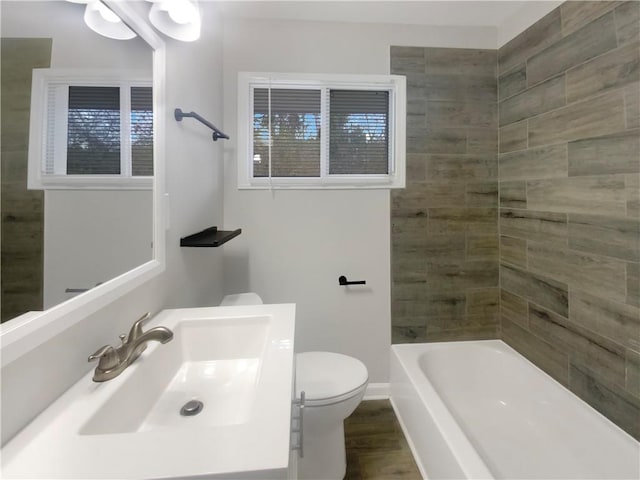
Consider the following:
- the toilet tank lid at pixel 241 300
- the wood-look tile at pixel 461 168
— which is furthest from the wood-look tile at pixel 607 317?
the toilet tank lid at pixel 241 300

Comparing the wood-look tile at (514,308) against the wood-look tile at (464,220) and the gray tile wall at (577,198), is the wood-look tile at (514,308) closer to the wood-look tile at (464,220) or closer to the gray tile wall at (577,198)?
the gray tile wall at (577,198)

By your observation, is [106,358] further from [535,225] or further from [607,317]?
[535,225]

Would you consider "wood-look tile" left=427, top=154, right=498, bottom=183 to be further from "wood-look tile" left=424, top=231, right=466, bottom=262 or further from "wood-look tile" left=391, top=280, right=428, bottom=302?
"wood-look tile" left=391, top=280, right=428, bottom=302

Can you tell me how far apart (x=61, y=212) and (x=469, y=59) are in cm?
256

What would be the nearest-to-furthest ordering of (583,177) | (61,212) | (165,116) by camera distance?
1. (61,212)
2. (165,116)
3. (583,177)

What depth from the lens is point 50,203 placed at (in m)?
0.72

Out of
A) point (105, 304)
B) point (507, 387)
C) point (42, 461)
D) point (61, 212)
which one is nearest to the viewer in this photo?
point (42, 461)

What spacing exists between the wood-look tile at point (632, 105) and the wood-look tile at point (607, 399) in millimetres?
1221

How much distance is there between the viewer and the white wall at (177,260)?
0.66 metres

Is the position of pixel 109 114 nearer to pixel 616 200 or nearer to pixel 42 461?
pixel 42 461

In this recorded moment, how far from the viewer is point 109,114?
92 centimetres

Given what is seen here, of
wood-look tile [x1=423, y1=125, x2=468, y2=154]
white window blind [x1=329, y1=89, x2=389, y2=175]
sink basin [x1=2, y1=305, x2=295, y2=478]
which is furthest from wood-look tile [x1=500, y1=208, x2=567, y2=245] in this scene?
sink basin [x1=2, y1=305, x2=295, y2=478]

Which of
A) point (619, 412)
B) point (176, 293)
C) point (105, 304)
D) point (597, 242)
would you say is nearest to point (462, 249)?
point (597, 242)

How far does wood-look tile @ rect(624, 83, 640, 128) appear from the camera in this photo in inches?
51.2
